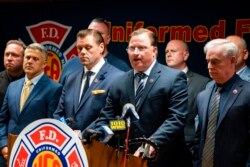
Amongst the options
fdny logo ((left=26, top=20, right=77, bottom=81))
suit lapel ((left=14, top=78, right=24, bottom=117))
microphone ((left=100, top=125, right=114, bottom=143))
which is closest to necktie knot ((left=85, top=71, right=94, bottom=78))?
suit lapel ((left=14, top=78, right=24, bottom=117))

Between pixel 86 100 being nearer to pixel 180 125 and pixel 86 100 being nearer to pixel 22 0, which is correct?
pixel 180 125

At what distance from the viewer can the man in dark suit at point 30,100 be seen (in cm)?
401

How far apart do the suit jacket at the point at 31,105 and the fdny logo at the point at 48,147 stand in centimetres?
110

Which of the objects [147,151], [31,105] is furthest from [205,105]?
[31,105]

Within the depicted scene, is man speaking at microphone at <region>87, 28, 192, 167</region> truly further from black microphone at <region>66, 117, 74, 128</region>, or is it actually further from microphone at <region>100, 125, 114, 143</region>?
microphone at <region>100, 125, 114, 143</region>

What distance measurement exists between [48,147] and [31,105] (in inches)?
49.7

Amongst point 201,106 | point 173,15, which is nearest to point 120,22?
point 173,15

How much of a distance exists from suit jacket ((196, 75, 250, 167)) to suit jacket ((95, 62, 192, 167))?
0.88 ft

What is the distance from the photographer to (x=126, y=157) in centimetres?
278

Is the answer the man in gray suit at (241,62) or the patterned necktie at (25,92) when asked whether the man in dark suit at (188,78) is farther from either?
the patterned necktie at (25,92)

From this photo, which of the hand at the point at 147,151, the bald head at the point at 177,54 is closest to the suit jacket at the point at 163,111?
the hand at the point at 147,151

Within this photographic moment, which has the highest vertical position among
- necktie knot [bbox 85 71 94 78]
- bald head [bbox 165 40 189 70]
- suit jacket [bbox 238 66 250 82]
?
bald head [bbox 165 40 189 70]

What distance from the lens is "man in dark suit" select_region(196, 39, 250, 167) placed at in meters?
3.11

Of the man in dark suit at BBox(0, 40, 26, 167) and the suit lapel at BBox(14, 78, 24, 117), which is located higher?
the man in dark suit at BBox(0, 40, 26, 167)
